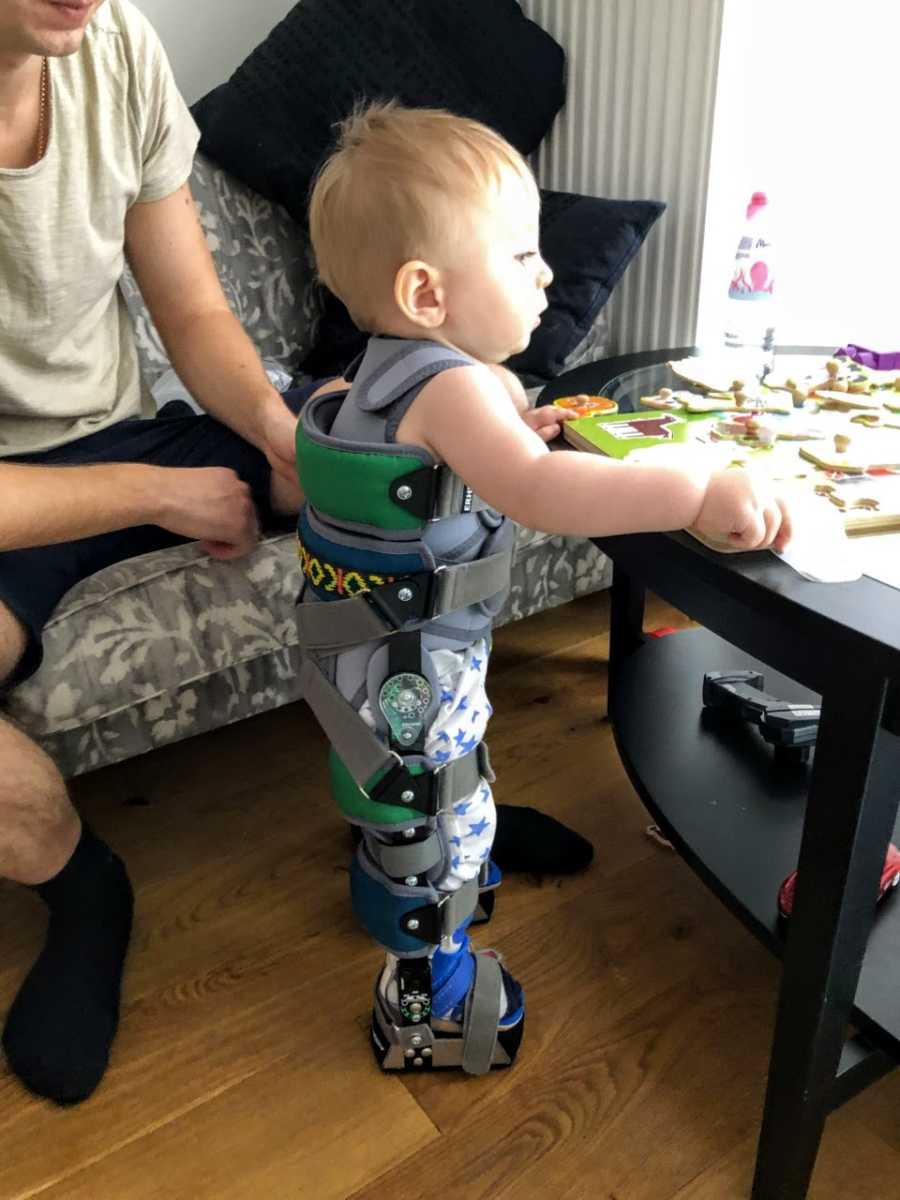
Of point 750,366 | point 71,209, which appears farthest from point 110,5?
point 750,366

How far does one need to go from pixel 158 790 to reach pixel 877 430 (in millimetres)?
1047

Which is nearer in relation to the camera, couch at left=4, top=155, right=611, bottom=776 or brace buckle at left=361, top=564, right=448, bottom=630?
brace buckle at left=361, top=564, right=448, bottom=630

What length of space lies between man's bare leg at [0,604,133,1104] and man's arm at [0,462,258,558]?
0.31ft

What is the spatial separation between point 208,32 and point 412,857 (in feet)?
5.66

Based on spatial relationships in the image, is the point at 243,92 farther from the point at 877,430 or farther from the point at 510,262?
the point at 877,430

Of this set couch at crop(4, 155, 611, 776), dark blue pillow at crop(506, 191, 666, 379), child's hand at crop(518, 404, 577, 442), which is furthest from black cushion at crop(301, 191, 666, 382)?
child's hand at crop(518, 404, 577, 442)

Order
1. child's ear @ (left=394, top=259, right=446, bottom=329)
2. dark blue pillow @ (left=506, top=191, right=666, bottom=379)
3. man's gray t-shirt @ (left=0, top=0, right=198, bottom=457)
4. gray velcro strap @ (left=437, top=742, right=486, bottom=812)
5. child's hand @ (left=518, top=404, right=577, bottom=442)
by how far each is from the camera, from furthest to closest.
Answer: dark blue pillow @ (left=506, top=191, right=666, bottom=379), man's gray t-shirt @ (left=0, top=0, right=198, bottom=457), child's hand @ (left=518, top=404, right=577, bottom=442), gray velcro strap @ (left=437, top=742, right=486, bottom=812), child's ear @ (left=394, top=259, right=446, bottom=329)

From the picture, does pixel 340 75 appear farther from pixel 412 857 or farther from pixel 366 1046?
pixel 366 1046

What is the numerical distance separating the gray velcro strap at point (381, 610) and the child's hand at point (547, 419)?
17 cm

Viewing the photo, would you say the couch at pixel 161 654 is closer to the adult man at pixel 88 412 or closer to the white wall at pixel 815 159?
the adult man at pixel 88 412

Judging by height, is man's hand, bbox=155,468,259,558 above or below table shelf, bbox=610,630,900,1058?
above

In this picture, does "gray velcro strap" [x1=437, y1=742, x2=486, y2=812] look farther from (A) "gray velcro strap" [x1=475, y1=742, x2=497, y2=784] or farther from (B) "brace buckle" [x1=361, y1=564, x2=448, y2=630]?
(B) "brace buckle" [x1=361, y1=564, x2=448, y2=630]

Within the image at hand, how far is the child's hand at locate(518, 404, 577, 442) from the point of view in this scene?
951 millimetres

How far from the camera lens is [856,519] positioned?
729 millimetres
